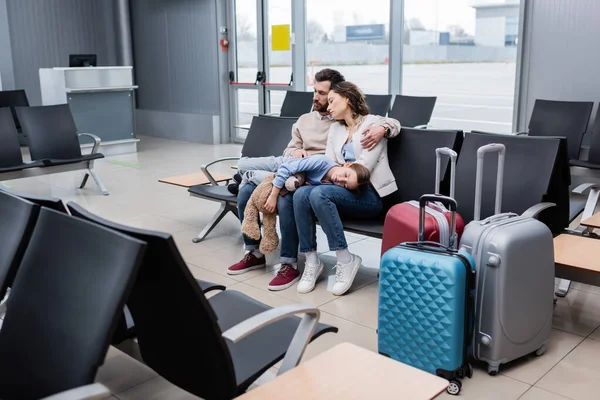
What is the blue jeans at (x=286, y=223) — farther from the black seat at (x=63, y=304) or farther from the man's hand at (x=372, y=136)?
the black seat at (x=63, y=304)

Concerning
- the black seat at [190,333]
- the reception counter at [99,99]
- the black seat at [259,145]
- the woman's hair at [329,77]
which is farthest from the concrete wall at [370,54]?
the black seat at [190,333]

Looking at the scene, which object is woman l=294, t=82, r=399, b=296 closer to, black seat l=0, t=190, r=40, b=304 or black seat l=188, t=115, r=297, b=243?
black seat l=188, t=115, r=297, b=243

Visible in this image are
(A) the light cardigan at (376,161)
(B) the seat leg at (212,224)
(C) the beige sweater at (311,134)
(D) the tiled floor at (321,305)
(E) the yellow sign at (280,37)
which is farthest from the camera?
(E) the yellow sign at (280,37)

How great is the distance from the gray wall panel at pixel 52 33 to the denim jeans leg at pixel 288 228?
7897mm

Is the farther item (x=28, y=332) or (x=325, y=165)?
(x=325, y=165)

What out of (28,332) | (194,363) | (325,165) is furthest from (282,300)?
(28,332)

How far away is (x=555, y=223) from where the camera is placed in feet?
10.1

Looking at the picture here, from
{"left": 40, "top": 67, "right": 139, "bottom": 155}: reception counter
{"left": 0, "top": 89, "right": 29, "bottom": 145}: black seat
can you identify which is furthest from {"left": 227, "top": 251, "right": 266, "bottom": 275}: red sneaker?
{"left": 0, "top": 89, "right": 29, "bottom": 145}: black seat

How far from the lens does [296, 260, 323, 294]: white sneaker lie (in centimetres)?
341

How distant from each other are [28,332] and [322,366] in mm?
732

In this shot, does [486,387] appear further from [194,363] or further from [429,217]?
[194,363]

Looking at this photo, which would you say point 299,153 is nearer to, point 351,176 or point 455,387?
point 351,176

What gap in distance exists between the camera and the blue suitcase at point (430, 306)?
2.30m

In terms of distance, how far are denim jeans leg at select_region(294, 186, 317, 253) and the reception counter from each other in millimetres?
5584
